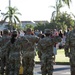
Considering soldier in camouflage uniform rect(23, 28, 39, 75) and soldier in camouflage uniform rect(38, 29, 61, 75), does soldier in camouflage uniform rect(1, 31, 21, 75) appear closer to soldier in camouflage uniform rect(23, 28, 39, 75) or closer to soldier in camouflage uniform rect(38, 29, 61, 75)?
soldier in camouflage uniform rect(23, 28, 39, 75)

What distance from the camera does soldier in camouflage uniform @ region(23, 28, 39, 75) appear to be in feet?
41.4

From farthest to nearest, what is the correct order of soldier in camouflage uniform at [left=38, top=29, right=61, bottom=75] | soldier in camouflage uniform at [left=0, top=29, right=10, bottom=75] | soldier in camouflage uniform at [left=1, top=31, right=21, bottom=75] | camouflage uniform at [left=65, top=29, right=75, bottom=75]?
soldier in camouflage uniform at [left=0, top=29, right=10, bottom=75] → soldier in camouflage uniform at [left=38, top=29, right=61, bottom=75] → soldier in camouflage uniform at [left=1, top=31, right=21, bottom=75] → camouflage uniform at [left=65, top=29, right=75, bottom=75]

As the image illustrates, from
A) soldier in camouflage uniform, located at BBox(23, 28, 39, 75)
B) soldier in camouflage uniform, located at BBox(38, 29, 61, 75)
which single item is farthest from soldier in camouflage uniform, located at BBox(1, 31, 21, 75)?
soldier in camouflage uniform, located at BBox(38, 29, 61, 75)

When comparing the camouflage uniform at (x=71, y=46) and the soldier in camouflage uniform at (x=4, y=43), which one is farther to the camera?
the soldier in camouflage uniform at (x=4, y=43)

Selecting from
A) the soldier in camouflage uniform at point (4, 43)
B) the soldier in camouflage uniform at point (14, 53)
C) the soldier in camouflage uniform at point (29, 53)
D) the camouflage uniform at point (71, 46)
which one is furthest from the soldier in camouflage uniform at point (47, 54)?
the camouflage uniform at point (71, 46)

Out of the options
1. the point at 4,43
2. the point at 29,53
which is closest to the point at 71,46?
the point at 29,53

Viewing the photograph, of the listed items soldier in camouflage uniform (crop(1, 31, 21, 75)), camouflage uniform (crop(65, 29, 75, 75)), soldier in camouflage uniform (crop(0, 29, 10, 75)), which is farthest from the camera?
soldier in camouflage uniform (crop(0, 29, 10, 75))

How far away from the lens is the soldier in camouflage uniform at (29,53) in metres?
12.6

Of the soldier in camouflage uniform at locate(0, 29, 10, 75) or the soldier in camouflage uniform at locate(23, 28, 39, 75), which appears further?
the soldier in camouflage uniform at locate(0, 29, 10, 75)

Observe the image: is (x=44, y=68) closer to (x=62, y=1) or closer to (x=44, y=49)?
(x=44, y=49)

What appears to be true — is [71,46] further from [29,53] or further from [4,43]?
[4,43]

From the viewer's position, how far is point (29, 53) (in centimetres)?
1269

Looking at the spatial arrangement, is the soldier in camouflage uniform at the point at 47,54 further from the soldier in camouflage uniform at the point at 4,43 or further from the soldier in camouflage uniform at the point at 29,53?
the soldier in camouflage uniform at the point at 4,43

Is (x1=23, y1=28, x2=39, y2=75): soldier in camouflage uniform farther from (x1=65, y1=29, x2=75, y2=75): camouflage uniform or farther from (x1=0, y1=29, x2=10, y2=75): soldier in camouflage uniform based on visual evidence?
(x1=65, y1=29, x2=75, y2=75): camouflage uniform
